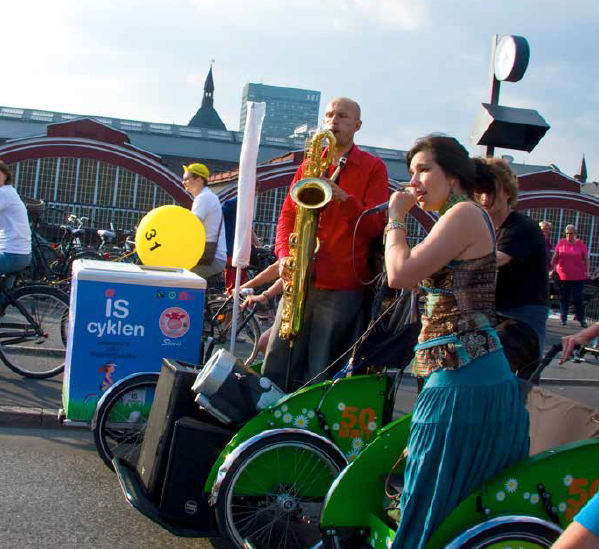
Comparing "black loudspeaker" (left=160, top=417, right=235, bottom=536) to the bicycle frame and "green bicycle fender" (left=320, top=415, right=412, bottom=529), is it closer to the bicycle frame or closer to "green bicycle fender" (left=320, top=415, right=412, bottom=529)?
"green bicycle fender" (left=320, top=415, right=412, bottom=529)

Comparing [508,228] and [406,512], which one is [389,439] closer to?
[406,512]

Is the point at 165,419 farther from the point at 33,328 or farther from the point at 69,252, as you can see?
the point at 69,252

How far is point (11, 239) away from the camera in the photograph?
7363mm

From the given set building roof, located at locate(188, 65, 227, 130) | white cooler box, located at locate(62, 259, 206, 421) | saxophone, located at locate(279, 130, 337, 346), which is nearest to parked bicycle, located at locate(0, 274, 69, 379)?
white cooler box, located at locate(62, 259, 206, 421)

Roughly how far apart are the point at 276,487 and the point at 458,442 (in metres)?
1.13

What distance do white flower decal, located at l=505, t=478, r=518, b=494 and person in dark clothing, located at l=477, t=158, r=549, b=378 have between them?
1376 mm

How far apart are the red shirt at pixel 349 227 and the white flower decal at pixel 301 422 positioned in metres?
0.93

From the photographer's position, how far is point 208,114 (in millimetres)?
100562

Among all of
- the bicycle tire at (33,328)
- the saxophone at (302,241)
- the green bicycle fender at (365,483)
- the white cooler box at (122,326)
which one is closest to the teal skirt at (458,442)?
the green bicycle fender at (365,483)

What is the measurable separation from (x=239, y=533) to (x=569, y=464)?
1.52 metres

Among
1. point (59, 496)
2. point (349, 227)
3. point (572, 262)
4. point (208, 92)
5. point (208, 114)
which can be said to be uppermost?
point (208, 92)

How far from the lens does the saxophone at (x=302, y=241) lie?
418 centimetres

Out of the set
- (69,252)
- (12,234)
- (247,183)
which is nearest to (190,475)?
(247,183)

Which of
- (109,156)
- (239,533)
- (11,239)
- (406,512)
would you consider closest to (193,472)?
(239,533)
